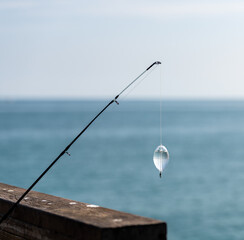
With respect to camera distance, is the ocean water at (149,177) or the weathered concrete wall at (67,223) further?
the ocean water at (149,177)

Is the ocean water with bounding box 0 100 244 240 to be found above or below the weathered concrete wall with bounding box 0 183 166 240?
above

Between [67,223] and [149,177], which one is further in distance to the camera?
[149,177]

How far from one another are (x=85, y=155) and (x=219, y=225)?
2889 cm

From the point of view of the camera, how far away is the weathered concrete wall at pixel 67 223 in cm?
260

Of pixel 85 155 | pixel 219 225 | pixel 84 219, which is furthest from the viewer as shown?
pixel 85 155

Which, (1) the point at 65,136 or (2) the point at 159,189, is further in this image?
(1) the point at 65,136

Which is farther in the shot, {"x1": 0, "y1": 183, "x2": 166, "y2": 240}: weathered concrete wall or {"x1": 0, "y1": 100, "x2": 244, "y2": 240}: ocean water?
{"x1": 0, "y1": 100, "x2": 244, "y2": 240}: ocean water

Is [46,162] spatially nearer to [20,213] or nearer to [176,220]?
[176,220]

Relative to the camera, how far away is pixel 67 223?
279 cm

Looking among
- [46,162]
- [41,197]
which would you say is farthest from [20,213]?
[46,162]

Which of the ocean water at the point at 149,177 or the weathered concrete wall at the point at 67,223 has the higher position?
the ocean water at the point at 149,177

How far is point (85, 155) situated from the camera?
54312 mm

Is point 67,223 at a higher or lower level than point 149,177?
lower

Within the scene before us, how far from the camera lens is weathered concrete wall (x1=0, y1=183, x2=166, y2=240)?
2.60 m
